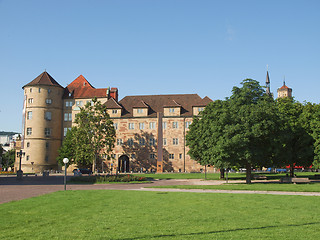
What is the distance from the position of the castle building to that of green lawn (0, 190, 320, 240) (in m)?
63.2

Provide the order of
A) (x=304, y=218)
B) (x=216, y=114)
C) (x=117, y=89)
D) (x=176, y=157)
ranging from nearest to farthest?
(x=304, y=218)
(x=216, y=114)
(x=176, y=157)
(x=117, y=89)

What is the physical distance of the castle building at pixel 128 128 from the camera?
80.3m

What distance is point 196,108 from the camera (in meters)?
80.1

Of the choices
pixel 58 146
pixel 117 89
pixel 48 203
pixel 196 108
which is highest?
pixel 117 89

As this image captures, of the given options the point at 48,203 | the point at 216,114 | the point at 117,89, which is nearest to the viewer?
the point at 48,203

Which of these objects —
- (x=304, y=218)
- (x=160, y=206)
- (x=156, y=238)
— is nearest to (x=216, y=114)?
(x=160, y=206)

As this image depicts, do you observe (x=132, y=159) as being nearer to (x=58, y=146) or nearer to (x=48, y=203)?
(x=58, y=146)

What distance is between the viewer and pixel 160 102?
8575 cm

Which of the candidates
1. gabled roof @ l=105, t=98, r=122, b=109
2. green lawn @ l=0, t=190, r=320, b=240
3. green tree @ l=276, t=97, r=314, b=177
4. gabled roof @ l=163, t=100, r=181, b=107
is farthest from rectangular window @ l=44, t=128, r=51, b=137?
green lawn @ l=0, t=190, r=320, b=240

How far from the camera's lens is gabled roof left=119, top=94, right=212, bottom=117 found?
81.9 meters

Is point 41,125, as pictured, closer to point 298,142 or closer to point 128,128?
point 128,128

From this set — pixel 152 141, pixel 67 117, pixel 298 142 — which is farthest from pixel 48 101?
pixel 298 142

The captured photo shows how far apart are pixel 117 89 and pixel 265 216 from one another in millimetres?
82525

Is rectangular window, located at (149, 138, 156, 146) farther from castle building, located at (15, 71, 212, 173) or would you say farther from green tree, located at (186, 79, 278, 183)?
green tree, located at (186, 79, 278, 183)
